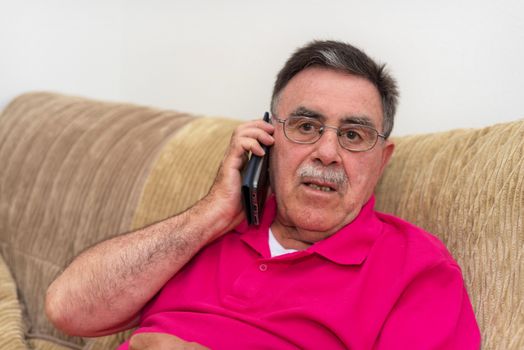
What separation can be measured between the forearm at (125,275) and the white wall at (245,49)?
0.73 m

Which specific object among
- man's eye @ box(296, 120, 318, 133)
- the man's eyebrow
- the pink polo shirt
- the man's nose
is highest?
the man's eyebrow

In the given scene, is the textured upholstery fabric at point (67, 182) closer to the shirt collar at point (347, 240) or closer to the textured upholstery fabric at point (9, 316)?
the textured upholstery fabric at point (9, 316)

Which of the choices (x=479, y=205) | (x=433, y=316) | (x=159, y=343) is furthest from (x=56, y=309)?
(x=479, y=205)

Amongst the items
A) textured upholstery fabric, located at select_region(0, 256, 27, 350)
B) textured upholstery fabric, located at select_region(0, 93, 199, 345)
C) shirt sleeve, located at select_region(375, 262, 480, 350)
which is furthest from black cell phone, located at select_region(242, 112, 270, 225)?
textured upholstery fabric, located at select_region(0, 256, 27, 350)

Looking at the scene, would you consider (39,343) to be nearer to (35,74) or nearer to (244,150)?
(244,150)

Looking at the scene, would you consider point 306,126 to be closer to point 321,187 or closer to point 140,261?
point 321,187

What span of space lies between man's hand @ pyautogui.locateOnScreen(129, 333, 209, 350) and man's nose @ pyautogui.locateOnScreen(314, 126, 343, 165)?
1.43 feet

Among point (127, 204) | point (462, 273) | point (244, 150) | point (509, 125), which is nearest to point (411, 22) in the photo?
point (509, 125)

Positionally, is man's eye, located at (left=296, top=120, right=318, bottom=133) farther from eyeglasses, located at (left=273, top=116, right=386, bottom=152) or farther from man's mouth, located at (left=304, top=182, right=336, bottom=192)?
man's mouth, located at (left=304, top=182, right=336, bottom=192)

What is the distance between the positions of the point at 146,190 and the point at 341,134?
2.27 ft

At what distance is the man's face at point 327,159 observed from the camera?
1230 mm

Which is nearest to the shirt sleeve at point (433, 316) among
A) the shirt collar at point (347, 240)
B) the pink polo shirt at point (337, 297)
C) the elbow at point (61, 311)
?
the pink polo shirt at point (337, 297)

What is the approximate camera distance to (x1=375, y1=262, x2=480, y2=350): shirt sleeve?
1033mm

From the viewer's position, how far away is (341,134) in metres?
1.25
